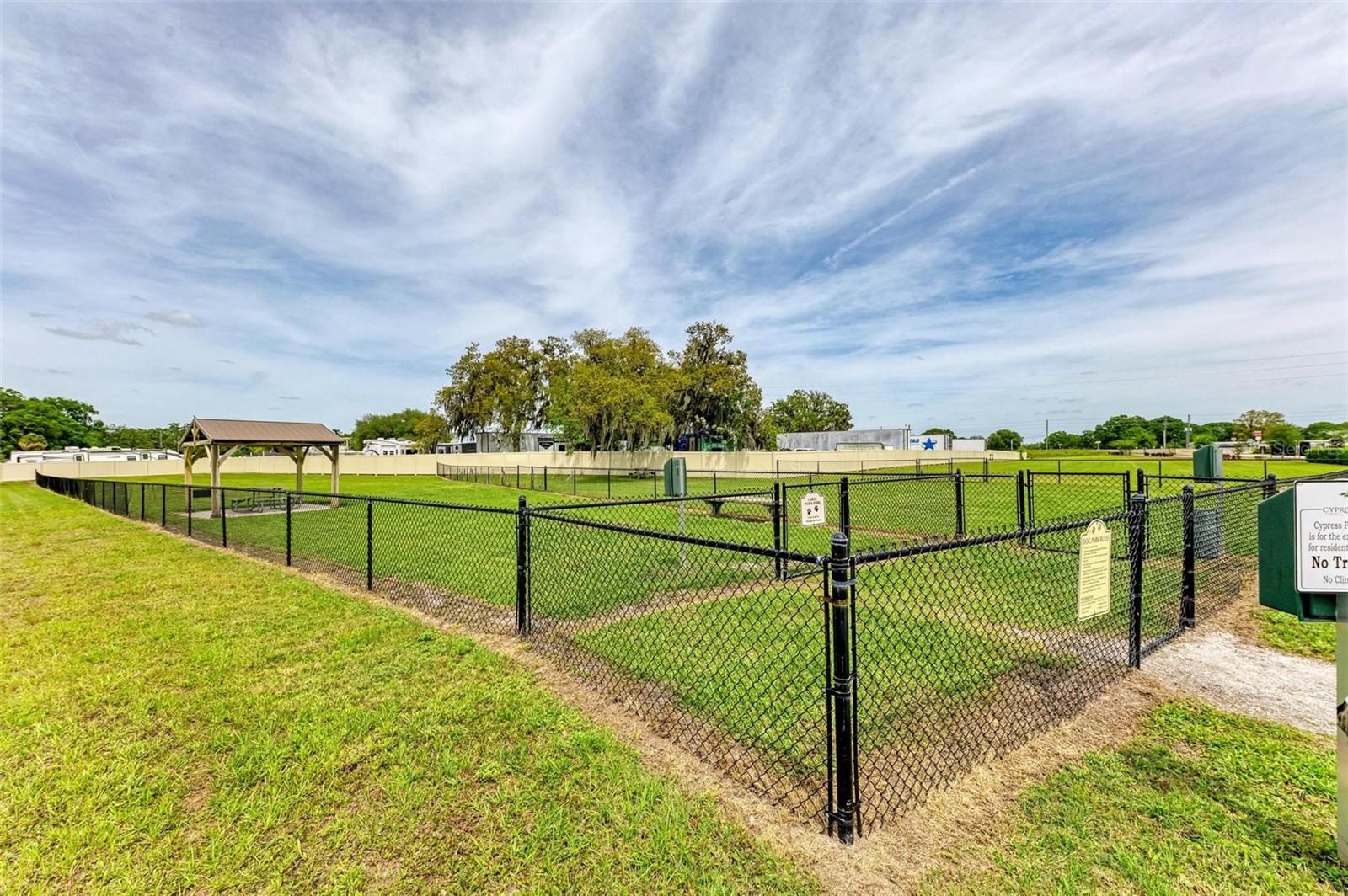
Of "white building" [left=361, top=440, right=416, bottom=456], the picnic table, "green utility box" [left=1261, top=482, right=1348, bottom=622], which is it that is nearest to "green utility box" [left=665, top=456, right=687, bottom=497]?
"green utility box" [left=1261, top=482, right=1348, bottom=622]

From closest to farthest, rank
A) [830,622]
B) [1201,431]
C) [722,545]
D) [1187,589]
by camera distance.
A: [830,622] < [722,545] < [1187,589] < [1201,431]

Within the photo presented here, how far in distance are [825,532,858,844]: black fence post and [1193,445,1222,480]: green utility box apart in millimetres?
8357

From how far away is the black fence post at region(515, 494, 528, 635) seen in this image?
14.5 feet

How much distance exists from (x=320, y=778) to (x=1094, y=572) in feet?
12.9

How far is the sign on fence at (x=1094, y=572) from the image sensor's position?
286cm

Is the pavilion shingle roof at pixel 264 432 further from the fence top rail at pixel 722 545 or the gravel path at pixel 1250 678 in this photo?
the gravel path at pixel 1250 678

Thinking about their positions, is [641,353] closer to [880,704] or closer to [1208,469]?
[1208,469]

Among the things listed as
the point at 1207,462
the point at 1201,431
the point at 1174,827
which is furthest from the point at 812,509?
the point at 1201,431

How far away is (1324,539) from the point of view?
201cm

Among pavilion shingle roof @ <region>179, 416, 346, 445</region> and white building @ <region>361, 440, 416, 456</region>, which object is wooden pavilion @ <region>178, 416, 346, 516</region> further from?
white building @ <region>361, 440, 416, 456</region>

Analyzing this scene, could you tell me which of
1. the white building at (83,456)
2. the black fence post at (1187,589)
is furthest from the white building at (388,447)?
the black fence post at (1187,589)

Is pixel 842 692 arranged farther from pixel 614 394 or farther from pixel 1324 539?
pixel 614 394

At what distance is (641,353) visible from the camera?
33062mm

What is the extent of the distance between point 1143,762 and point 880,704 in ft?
3.97
